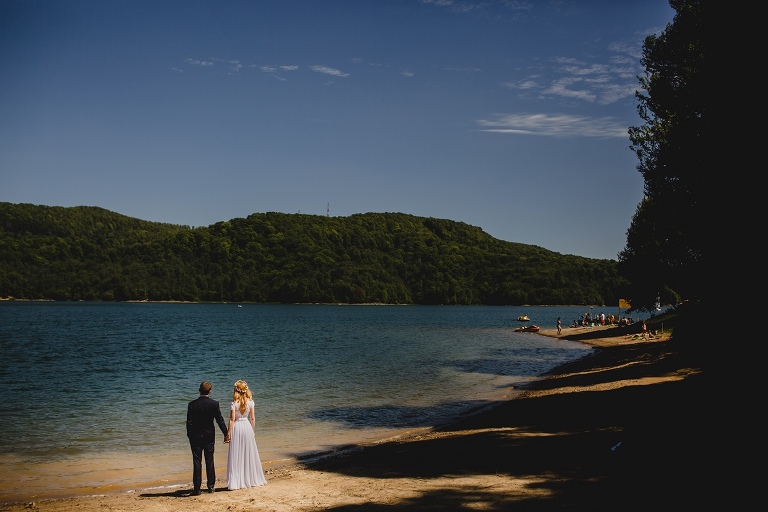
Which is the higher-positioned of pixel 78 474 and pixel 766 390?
pixel 766 390

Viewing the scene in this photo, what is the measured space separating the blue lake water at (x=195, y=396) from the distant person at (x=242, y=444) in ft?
4.21

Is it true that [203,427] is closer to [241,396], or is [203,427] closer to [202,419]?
[202,419]

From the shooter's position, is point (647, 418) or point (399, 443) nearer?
point (647, 418)

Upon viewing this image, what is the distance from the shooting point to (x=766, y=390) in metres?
10.4

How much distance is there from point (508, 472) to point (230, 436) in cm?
578

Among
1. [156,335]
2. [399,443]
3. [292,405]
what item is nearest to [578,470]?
[399,443]

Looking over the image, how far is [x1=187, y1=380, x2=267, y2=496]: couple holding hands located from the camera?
1234cm

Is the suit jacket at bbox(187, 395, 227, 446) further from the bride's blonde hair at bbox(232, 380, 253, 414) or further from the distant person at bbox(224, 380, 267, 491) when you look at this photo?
the bride's blonde hair at bbox(232, 380, 253, 414)

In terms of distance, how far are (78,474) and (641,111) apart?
30008 mm

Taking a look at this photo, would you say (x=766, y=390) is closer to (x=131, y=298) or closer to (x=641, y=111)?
(x=641, y=111)

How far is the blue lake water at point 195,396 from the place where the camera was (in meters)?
16.7

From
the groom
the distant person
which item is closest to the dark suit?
the groom

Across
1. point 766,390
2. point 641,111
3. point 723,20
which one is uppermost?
point 641,111

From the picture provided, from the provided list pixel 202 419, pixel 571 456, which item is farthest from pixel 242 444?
pixel 571 456
